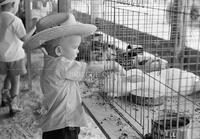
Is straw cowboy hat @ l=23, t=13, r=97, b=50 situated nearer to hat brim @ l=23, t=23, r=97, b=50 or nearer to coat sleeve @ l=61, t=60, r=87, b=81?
hat brim @ l=23, t=23, r=97, b=50

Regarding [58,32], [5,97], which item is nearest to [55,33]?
[58,32]

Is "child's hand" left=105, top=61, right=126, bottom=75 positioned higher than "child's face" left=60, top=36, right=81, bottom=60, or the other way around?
"child's face" left=60, top=36, right=81, bottom=60

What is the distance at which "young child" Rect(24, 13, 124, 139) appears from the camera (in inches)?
54.9

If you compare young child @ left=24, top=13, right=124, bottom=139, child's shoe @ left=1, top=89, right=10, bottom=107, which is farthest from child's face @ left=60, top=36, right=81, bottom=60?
child's shoe @ left=1, top=89, right=10, bottom=107

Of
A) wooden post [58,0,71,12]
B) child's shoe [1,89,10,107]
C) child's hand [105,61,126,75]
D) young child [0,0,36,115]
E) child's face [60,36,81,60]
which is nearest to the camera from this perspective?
child's face [60,36,81,60]

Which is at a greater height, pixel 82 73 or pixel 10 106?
pixel 82 73

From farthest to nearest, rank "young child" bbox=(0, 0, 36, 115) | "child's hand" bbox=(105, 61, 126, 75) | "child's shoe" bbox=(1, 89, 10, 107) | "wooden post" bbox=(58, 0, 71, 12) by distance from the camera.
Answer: "child's shoe" bbox=(1, 89, 10, 107)
"wooden post" bbox=(58, 0, 71, 12)
"young child" bbox=(0, 0, 36, 115)
"child's hand" bbox=(105, 61, 126, 75)

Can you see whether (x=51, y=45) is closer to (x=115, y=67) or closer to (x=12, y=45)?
(x=115, y=67)

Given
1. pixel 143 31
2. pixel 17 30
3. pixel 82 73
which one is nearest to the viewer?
pixel 82 73

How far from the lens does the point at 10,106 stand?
2271 millimetres

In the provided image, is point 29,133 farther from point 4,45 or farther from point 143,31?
point 143,31

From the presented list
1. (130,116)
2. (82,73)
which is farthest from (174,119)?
(82,73)

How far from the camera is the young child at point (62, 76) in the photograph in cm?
139

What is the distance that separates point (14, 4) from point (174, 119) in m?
1.43
